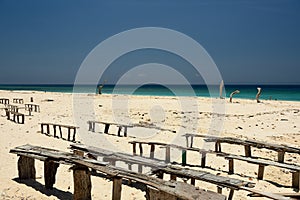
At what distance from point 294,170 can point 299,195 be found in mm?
1905

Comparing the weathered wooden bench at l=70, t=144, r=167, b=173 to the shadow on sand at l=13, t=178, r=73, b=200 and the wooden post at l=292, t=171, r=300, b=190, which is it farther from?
the wooden post at l=292, t=171, r=300, b=190

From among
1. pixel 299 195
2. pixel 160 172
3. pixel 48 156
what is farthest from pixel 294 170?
pixel 48 156

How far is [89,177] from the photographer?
562 centimetres

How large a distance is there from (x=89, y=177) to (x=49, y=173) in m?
1.12

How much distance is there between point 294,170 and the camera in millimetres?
6605

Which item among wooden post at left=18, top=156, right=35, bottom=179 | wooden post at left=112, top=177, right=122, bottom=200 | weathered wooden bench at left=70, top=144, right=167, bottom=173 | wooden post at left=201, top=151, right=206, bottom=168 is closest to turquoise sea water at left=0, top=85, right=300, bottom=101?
wooden post at left=201, top=151, right=206, bottom=168

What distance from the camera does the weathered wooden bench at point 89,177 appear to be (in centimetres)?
417

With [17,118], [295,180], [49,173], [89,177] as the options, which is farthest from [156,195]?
[17,118]

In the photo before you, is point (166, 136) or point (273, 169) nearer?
point (273, 169)

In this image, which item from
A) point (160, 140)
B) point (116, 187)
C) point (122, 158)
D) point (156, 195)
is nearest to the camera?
point (156, 195)

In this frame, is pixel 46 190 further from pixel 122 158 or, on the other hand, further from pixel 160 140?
pixel 160 140

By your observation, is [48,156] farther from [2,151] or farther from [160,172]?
[2,151]

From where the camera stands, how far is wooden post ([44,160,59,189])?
6180 mm

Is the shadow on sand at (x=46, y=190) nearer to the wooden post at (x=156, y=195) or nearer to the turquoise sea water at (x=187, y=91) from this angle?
the wooden post at (x=156, y=195)
